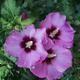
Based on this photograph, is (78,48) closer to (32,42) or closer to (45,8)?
(45,8)

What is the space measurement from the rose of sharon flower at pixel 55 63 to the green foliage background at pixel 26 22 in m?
0.15

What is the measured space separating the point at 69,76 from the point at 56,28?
1.58ft

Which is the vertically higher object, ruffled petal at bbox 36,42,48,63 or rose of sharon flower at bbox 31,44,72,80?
ruffled petal at bbox 36,42,48,63

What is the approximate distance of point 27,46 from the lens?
1.15 m

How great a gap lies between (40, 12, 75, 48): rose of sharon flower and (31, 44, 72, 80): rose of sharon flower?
6 cm

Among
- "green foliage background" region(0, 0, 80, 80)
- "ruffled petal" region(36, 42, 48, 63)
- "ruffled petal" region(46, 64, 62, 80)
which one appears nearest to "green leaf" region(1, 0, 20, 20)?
"green foliage background" region(0, 0, 80, 80)

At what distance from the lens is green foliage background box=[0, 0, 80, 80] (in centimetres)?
114

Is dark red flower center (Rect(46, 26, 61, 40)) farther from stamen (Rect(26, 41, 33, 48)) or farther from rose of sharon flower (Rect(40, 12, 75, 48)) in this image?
stamen (Rect(26, 41, 33, 48))

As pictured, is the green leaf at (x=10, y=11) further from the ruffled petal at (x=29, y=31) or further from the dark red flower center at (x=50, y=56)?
the dark red flower center at (x=50, y=56)

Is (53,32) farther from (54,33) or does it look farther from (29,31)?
Result: (29,31)

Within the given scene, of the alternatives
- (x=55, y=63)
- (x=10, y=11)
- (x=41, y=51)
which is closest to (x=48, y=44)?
(x=41, y=51)

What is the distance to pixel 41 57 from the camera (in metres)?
1.03

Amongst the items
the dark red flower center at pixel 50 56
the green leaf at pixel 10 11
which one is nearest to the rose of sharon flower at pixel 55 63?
the dark red flower center at pixel 50 56

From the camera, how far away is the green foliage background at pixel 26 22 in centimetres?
114
